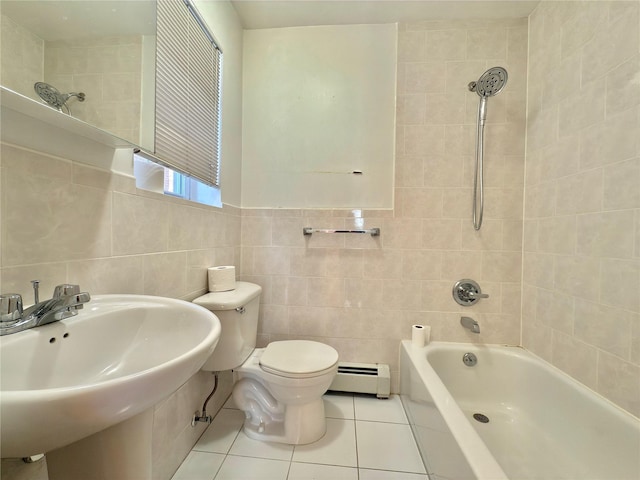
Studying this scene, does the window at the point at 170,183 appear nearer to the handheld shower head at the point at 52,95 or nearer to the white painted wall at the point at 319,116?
the handheld shower head at the point at 52,95

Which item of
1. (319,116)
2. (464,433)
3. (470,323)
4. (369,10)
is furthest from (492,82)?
(464,433)

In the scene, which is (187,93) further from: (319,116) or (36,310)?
(36,310)

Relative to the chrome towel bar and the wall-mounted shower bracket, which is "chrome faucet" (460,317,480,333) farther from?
the chrome towel bar

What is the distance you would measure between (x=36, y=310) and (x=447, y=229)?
1.81m

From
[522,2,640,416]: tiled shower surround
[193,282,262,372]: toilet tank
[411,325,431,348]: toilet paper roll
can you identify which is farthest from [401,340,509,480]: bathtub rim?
[193,282,262,372]: toilet tank

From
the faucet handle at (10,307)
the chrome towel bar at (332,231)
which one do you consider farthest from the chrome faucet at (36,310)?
the chrome towel bar at (332,231)

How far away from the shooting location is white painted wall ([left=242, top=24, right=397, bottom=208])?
5.69 feet

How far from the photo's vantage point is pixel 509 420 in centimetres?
143

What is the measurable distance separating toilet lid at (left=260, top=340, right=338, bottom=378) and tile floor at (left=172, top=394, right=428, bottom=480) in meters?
0.39

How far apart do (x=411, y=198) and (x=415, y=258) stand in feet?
1.27

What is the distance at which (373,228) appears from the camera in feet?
5.62

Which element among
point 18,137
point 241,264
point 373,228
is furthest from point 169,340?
point 373,228

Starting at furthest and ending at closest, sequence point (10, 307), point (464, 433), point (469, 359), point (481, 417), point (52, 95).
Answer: point (469, 359)
point (481, 417)
point (464, 433)
point (52, 95)
point (10, 307)

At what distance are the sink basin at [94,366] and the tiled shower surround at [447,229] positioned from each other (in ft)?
0.53
